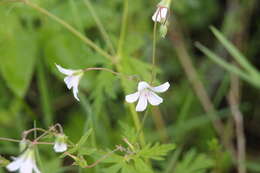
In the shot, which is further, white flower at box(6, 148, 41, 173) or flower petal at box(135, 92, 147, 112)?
flower petal at box(135, 92, 147, 112)

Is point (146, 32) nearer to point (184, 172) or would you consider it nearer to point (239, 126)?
point (239, 126)

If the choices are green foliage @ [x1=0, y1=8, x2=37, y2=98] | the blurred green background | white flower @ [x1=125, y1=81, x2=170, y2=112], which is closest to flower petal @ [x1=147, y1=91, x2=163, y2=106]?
white flower @ [x1=125, y1=81, x2=170, y2=112]

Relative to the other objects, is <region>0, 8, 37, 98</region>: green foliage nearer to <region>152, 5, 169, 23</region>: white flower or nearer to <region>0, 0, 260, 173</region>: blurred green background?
<region>0, 0, 260, 173</region>: blurred green background

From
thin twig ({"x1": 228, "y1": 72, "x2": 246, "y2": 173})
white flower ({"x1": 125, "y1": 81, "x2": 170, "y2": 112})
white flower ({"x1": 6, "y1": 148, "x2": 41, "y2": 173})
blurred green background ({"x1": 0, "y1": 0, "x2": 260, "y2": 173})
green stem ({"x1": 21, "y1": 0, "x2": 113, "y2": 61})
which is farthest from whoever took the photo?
blurred green background ({"x1": 0, "y1": 0, "x2": 260, "y2": 173})

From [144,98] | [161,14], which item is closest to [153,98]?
[144,98]

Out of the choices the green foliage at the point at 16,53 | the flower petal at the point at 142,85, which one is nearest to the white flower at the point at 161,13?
the flower petal at the point at 142,85

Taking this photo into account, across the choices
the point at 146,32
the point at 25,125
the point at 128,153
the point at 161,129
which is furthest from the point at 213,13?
the point at 128,153

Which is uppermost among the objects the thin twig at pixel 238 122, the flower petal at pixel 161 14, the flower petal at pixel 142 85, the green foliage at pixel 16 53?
the green foliage at pixel 16 53

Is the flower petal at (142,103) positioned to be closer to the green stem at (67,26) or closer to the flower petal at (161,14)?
the flower petal at (161,14)

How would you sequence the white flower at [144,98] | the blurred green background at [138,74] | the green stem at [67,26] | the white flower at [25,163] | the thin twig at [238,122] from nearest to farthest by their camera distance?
the white flower at [25,163], the white flower at [144,98], the green stem at [67,26], the thin twig at [238,122], the blurred green background at [138,74]

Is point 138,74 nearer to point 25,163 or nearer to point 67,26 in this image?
point 67,26
